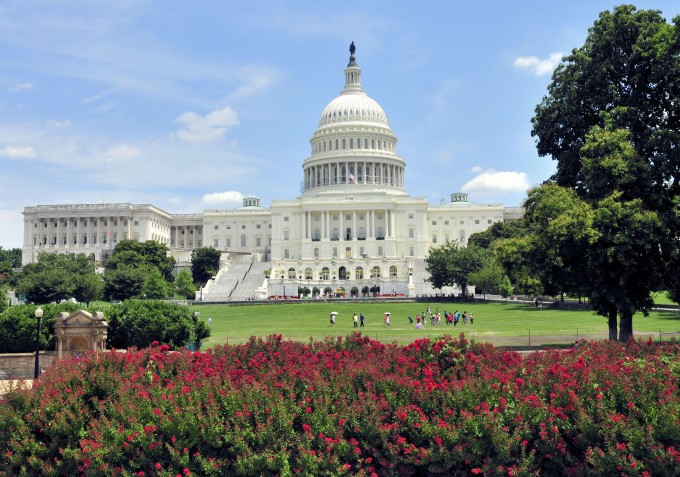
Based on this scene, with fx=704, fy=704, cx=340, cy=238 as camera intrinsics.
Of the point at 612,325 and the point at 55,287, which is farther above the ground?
the point at 55,287

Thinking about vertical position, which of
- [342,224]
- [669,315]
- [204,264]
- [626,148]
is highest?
[342,224]

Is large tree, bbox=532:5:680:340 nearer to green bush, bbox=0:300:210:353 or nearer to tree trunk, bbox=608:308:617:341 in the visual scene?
tree trunk, bbox=608:308:617:341

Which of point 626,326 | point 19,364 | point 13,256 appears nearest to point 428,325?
point 626,326

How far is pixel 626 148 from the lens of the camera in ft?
99.9

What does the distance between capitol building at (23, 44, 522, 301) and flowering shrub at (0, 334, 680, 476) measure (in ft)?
329

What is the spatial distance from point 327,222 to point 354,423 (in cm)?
12826

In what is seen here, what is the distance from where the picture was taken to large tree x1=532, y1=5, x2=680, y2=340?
29.5 m

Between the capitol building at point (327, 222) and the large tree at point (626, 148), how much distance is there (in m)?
79.6

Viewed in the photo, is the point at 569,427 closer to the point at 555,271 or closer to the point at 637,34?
the point at 555,271

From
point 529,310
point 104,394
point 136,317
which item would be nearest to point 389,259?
point 529,310

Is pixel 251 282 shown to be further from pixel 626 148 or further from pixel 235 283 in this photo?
pixel 626 148

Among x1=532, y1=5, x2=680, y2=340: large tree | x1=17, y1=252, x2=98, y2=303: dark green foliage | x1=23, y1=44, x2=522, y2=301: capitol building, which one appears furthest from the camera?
x1=23, y1=44, x2=522, y2=301: capitol building

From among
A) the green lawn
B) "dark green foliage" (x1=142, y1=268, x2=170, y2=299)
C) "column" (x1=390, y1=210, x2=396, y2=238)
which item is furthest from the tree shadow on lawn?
"column" (x1=390, y1=210, x2=396, y2=238)

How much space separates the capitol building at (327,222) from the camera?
4998 inches
